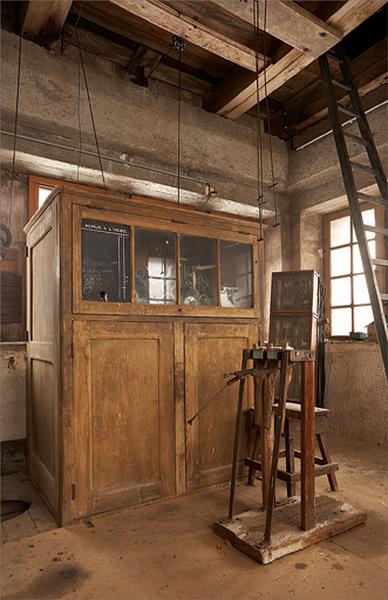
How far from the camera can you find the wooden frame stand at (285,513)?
1843 mm

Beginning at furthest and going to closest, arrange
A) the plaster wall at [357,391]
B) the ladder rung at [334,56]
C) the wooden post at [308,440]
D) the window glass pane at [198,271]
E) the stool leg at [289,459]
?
1. the plaster wall at [357,391]
2. the ladder rung at [334,56]
3. the window glass pane at [198,271]
4. the stool leg at [289,459]
5. the wooden post at [308,440]

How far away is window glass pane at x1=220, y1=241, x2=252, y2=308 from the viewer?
2.83 m

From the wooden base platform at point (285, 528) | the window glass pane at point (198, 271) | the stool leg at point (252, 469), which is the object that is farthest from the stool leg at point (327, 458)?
the window glass pane at point (198, 271)

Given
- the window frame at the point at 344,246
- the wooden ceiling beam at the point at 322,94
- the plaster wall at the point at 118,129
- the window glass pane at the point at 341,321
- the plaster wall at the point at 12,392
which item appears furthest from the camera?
the window glass pane at the point at 341,321

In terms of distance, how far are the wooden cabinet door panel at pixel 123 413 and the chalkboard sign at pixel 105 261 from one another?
0.64 ft

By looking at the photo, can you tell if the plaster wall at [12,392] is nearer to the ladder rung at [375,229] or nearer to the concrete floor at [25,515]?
the concrete floor at [25,515]

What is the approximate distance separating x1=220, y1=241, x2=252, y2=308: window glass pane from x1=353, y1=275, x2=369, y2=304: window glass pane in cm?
174

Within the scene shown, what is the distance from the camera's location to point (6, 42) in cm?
296

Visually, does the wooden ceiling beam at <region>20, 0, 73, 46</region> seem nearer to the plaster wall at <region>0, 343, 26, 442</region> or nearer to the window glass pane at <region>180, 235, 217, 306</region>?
the window glass pane at <region>180, 235, 217, 306</region>

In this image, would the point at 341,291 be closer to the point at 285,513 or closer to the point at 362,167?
the point at 362,167

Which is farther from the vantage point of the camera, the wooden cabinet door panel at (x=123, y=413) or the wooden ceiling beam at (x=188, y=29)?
the wooden ceiling beam at (x=188, y=29)

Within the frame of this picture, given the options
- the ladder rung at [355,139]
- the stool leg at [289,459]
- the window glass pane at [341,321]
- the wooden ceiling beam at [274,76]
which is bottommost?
the stool leg at [289,459]

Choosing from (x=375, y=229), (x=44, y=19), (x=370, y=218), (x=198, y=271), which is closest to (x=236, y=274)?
(x=198, y=271)

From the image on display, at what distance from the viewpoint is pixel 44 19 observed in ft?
9.44
